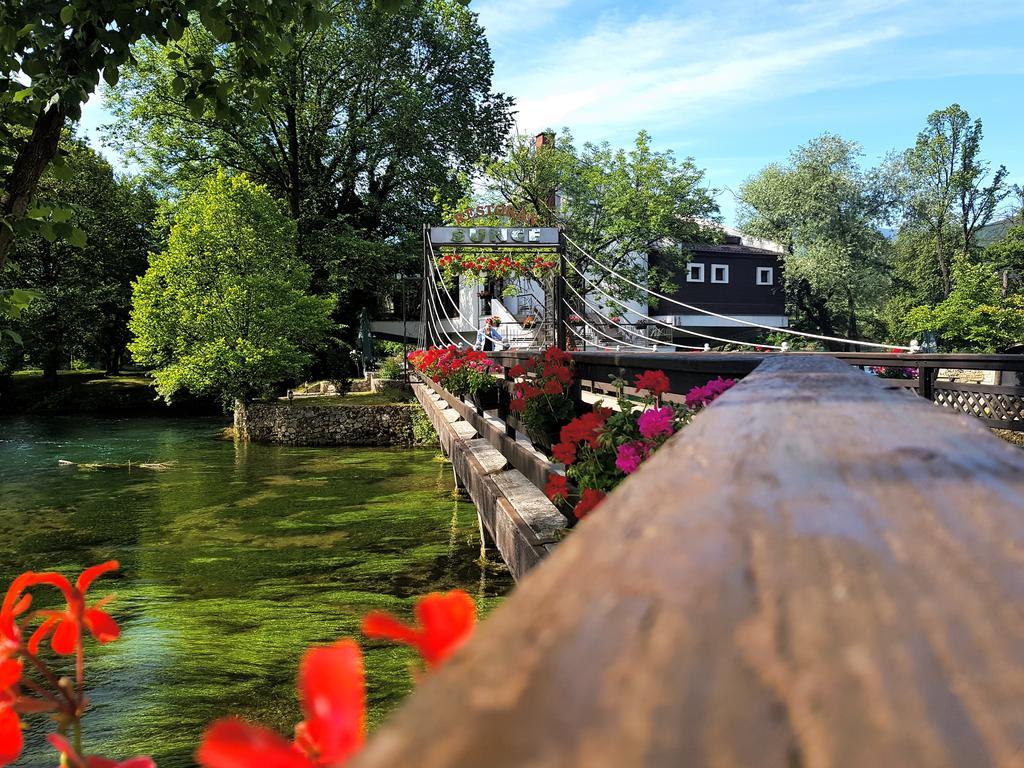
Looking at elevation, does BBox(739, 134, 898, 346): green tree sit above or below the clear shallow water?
above

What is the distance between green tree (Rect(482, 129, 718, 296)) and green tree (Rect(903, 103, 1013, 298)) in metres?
16.5

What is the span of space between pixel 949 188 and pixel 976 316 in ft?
42.0

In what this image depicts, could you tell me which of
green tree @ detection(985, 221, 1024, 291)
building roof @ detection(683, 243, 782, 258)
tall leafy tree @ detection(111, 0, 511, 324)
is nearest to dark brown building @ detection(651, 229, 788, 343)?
building roof @ detection(683, 243, 782, 258)

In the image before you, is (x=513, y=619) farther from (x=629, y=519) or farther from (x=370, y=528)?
(x=370, y=528)

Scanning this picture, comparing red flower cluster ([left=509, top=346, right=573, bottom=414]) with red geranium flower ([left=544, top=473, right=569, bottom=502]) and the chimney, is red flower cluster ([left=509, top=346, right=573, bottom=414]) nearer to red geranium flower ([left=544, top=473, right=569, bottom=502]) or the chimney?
red geranium flower ([left=544, top=473, right=569, bottom=502])

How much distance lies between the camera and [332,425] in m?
20.5

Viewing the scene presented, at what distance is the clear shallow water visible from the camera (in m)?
4.53

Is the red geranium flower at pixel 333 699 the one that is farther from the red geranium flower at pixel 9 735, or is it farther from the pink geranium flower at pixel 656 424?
the pink geranium flower at pixel 656 424

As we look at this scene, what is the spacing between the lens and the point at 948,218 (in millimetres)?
36219

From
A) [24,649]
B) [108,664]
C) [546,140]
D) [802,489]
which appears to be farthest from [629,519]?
[546,140]

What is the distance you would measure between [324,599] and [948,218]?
124 feet

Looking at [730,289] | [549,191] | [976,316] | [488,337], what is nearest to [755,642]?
[488,337]

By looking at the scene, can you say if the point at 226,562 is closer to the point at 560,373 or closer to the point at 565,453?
the point at 560,373

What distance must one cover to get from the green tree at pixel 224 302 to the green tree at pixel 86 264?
25.1 ft
